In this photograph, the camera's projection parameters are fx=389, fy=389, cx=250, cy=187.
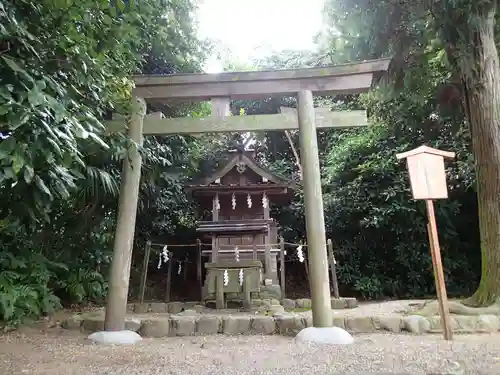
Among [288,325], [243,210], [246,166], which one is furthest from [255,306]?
[246,166]

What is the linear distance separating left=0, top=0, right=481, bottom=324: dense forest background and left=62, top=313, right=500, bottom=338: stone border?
198 cm

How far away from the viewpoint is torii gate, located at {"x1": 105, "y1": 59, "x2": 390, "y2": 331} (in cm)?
453

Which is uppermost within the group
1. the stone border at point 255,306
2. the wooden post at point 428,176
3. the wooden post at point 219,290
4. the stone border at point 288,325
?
the wooden post at point 428,176

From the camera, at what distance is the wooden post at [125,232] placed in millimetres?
4426

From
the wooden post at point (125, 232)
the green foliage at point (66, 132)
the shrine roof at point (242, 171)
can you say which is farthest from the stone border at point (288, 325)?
the shrine roof at point (242, 171)

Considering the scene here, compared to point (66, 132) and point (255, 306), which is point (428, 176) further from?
point (255, 306)

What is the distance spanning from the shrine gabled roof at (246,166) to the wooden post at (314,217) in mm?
5433

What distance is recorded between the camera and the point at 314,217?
454 cm

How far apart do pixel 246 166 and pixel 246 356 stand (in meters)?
7.16

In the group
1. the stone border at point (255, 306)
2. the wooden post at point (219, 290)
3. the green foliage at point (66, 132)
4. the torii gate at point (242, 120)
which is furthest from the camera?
the stone border at point (255, 306)

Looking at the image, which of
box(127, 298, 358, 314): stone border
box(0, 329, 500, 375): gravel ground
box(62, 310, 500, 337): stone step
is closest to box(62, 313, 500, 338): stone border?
box(62, 310, 500, 337): stone step

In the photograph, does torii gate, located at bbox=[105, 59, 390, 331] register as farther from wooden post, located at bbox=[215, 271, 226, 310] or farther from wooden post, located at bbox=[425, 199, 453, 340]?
wooden post, located at bbox=[215, 271, 226, 310]

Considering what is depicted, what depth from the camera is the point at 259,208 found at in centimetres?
1053

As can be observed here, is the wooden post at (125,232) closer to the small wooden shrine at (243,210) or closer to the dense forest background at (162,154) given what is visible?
the dense forest background at (162,154)
